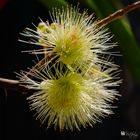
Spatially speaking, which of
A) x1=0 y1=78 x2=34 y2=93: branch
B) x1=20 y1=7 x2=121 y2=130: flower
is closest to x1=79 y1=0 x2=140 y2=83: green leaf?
x1=20 y1=7 x2=121 y2=130: flower

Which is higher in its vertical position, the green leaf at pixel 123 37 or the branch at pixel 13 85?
Answer: the green leaf at pixel 123 37

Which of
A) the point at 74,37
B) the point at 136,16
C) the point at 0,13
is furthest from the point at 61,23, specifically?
the point at 136,16

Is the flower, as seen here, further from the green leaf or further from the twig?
the green leaf

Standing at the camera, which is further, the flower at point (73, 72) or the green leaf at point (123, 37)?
the green leaf at point (123, 37)

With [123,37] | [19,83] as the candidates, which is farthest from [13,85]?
[123,37]

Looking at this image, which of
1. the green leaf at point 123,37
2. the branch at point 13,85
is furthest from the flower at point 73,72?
the green leaf at point 123,37

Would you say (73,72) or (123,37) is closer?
(73,72)

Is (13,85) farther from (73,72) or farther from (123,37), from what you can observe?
(123,37)

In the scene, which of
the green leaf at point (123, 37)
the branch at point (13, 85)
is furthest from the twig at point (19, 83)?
the green leaf at point (123, 37)

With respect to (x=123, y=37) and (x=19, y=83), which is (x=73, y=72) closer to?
(x=19, y=83)

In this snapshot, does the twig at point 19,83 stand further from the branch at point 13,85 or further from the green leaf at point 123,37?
the green leaf at point 123,37

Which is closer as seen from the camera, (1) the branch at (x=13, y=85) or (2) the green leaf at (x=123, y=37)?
(1) the branch at (x=13, y=85)
